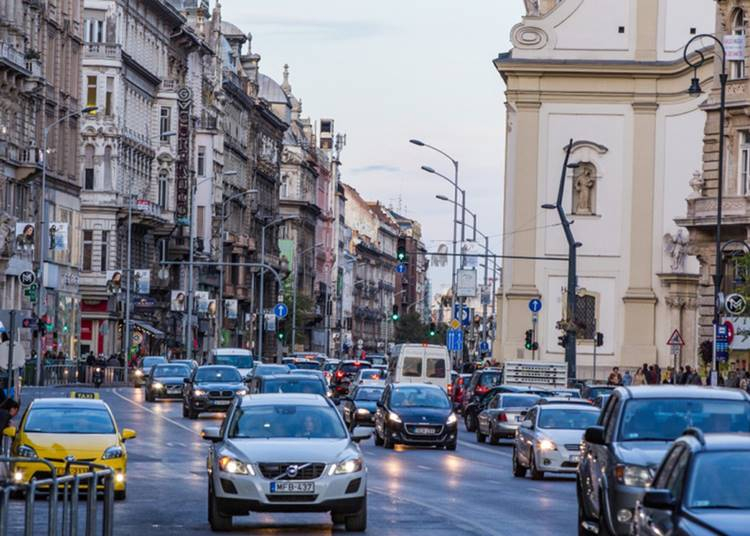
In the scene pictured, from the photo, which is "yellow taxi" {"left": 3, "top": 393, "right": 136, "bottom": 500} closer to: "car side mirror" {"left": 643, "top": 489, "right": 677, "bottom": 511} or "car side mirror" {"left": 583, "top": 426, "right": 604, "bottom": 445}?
"car side mirror" {"left": 583, "top": 426, "right": 604, "bottom": 445}

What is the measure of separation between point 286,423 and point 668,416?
552 cm

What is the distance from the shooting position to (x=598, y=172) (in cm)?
8681

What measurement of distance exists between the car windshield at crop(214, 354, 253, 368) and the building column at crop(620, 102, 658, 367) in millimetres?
17287

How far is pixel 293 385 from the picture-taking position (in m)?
48.4

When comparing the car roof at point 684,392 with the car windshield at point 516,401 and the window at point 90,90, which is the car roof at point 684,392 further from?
the window at point 90,90

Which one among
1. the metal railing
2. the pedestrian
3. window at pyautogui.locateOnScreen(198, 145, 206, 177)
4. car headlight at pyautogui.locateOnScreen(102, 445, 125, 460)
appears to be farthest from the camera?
window at pyautogui.locateOnScreen(198, 145, 206, 177)

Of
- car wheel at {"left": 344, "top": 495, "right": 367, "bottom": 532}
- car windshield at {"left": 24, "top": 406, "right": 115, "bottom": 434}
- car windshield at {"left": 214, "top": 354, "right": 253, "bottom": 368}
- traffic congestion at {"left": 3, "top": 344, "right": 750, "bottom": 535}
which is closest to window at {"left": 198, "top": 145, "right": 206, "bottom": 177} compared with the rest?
car windshield at {"left": 214, "top": 354, "right": 253, "bottom": 368}

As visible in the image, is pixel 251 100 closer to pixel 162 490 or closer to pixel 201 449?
pixel 201 449

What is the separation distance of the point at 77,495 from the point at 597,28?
71918 mm

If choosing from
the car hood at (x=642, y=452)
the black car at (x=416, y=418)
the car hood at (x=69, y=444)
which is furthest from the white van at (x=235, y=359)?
the car hood at (x=642, y=452)

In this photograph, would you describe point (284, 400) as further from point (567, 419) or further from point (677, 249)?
point (677, 249)

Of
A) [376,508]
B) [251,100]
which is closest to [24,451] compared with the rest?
[376,508]

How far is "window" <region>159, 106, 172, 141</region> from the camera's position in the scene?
390 feet

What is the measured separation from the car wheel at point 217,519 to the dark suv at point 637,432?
414cm
